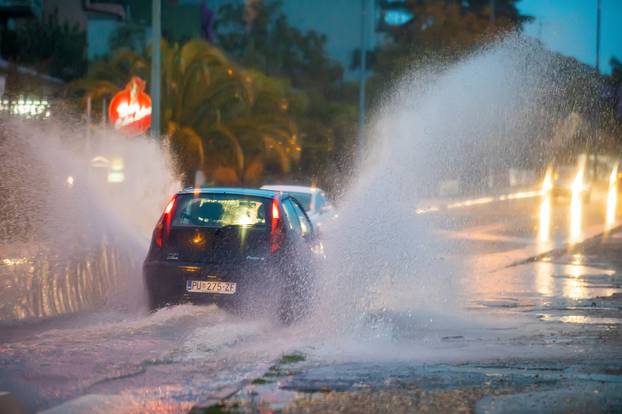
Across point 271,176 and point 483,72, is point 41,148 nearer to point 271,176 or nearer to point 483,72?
point 483,72

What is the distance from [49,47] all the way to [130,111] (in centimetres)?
1129

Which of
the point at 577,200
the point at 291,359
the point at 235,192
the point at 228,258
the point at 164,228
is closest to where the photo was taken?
the point at 291,359

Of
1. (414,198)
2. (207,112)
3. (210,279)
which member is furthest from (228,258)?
(207,112)

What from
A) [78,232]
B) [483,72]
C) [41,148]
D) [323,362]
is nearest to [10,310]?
[323,362]

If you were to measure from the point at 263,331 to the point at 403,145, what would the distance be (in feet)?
47.9

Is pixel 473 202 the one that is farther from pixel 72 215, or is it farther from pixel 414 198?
pixel 72 215

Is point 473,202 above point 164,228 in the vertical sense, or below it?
above

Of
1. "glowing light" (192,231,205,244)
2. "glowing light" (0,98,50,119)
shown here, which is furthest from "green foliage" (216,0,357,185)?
"glowing light" (192,231,205,244)

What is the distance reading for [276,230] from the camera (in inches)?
477

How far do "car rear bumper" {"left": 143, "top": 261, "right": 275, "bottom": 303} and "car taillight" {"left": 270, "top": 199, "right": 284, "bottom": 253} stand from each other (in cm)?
24

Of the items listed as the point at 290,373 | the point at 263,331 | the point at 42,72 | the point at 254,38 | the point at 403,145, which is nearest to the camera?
the point at 290,373

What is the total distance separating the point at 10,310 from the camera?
493 inches

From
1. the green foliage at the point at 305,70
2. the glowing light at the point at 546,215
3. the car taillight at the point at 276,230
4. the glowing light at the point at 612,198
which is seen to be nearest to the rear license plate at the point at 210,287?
the car taillight at the point at 276,230

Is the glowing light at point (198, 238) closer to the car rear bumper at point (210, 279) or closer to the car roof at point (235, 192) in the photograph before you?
the car rear bumper at point (210, 279)
